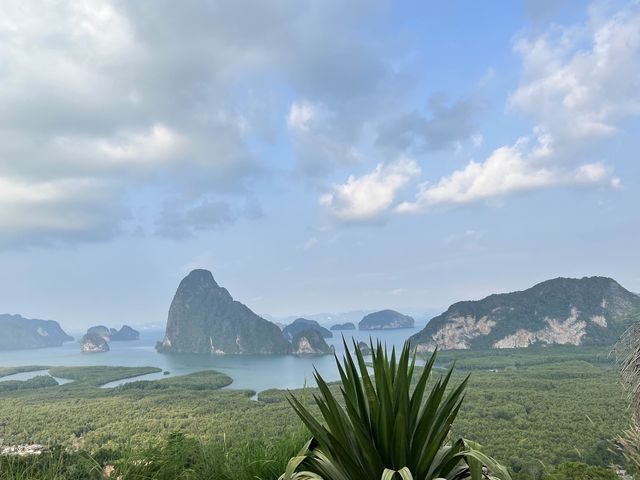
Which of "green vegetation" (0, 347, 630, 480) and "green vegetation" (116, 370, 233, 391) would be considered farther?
"green vegetation" (116, 370, 233, 391)

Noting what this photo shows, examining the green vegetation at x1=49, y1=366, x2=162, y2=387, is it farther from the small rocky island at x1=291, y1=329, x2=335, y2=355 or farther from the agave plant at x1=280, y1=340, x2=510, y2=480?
the agave plant at x1=280, y1=340, x2=510, y2=480

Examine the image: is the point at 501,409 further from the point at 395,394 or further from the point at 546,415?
the point at 395,394

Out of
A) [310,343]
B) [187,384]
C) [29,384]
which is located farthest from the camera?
[310,343]

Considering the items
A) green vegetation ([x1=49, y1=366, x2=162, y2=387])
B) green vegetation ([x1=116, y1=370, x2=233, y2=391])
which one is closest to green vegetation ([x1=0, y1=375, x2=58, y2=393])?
green vegetation ([x1=49, y1=366, x2=162, y2=387])

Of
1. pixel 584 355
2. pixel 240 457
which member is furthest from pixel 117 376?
pixel 240 457

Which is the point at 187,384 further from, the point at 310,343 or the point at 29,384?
the point at 310,343

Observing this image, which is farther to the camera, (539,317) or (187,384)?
(539,317)

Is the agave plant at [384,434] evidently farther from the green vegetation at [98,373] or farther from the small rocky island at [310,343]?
the small rocky island at [310,343]

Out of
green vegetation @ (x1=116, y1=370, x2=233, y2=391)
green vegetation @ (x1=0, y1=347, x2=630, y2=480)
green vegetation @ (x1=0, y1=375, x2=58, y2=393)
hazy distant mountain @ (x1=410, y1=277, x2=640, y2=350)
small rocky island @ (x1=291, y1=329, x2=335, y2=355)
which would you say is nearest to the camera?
green vegetation @ (x1=0, y1=347, x2=630, y2=480)

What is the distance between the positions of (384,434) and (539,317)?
174578 mm

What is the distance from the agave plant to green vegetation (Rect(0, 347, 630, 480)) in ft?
1.27

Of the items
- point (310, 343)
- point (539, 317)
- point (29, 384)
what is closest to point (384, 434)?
point (29, 384)

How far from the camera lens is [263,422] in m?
40.0

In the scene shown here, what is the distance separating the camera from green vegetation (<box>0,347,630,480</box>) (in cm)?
365
